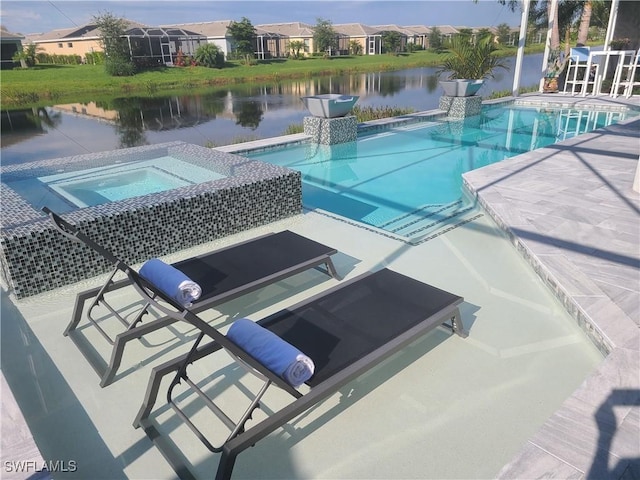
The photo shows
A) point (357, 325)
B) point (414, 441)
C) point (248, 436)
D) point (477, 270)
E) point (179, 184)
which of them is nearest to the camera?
point (248, 436)

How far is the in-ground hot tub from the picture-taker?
3691mm

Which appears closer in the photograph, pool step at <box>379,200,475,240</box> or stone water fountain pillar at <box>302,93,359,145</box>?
pool step at <box>379,200,475,240</box>

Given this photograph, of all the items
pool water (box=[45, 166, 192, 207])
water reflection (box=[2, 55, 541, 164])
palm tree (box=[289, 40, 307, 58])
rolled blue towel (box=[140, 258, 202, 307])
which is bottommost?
water reflection (box=[2, 55, 541, 164])

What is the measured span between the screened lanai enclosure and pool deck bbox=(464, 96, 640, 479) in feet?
126

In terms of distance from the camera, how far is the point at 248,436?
6.36ft

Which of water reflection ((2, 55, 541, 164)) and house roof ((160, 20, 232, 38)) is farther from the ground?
house roof ((160, 20, 232, 38))

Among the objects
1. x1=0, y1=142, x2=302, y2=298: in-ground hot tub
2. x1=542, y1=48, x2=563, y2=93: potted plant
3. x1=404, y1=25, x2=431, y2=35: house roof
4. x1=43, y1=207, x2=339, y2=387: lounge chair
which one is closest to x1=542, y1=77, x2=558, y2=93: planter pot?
x1=542, y1=48, x2=563, y2=93: potted plant

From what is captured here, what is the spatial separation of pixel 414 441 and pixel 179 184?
404 cm

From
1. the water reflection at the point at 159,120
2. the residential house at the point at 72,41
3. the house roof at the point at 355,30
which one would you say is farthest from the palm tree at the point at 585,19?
the house roof at the point at 355,30

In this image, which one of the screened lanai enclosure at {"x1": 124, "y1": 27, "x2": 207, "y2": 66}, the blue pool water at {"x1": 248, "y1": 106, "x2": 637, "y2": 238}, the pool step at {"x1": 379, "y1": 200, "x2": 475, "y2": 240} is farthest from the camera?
the screened lanai enclosure at {"x1": 124, "y1": 27, "x2": 207, "y2": 66}

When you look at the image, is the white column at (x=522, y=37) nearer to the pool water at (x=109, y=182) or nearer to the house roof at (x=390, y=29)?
the pool water at (x=109, y=182)

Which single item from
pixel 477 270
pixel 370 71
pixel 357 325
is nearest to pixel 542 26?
pixel 370 71

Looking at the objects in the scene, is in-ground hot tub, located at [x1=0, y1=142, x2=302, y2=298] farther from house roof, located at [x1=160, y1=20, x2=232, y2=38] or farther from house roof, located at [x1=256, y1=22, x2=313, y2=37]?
house roof, located at [x1=256, y1=22, x2=313, y2=37]

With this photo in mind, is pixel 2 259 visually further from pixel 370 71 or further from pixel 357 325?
pixel 370 71
